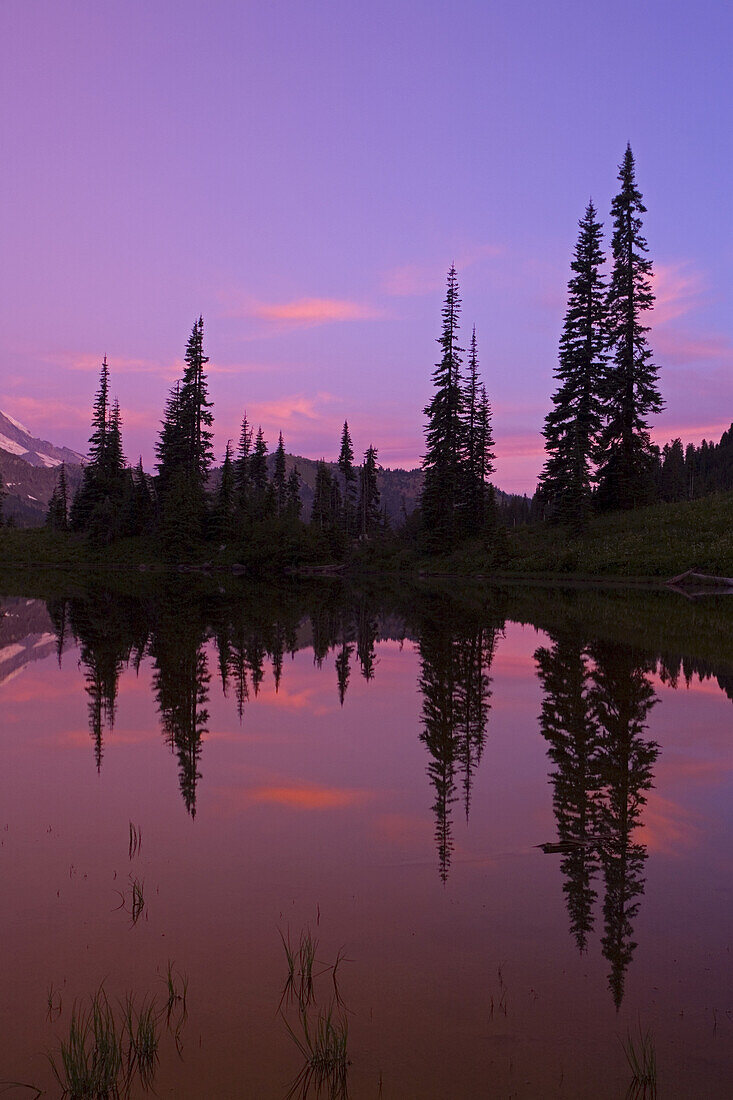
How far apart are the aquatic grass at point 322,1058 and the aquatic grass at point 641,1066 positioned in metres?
1.51

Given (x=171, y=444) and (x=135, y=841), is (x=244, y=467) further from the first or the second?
(x=135, y=841)

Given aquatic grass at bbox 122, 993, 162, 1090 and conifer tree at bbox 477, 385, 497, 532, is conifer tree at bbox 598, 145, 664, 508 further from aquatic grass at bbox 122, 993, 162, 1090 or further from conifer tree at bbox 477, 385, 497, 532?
aquatic grass at bbox 122, 993, 162, 1090

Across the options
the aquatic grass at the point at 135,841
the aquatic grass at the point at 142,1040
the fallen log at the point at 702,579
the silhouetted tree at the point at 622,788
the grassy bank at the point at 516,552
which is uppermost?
the grassy bank at the point at 516,552

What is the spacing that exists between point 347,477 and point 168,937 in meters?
99.5

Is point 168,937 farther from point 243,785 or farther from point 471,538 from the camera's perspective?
point 471,538

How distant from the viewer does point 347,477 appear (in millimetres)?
104438

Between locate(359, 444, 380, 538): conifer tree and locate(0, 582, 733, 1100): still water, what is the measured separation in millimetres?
87180

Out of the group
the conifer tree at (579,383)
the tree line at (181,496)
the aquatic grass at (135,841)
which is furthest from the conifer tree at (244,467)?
the aquatic grass at (135,841)

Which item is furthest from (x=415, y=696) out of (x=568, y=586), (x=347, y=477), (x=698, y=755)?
(x=347, y=477)

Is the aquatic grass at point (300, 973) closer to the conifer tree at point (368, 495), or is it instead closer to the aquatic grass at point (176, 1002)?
the aquatic grass at point (176, 1002)

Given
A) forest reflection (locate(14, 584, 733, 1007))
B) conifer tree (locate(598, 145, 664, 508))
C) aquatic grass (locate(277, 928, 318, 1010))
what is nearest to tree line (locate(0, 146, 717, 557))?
conifer tree (locate(598, 145, 664, 508))

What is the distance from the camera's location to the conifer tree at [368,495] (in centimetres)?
10262

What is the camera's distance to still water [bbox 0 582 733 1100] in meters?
4.55

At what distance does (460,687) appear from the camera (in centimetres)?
1530
